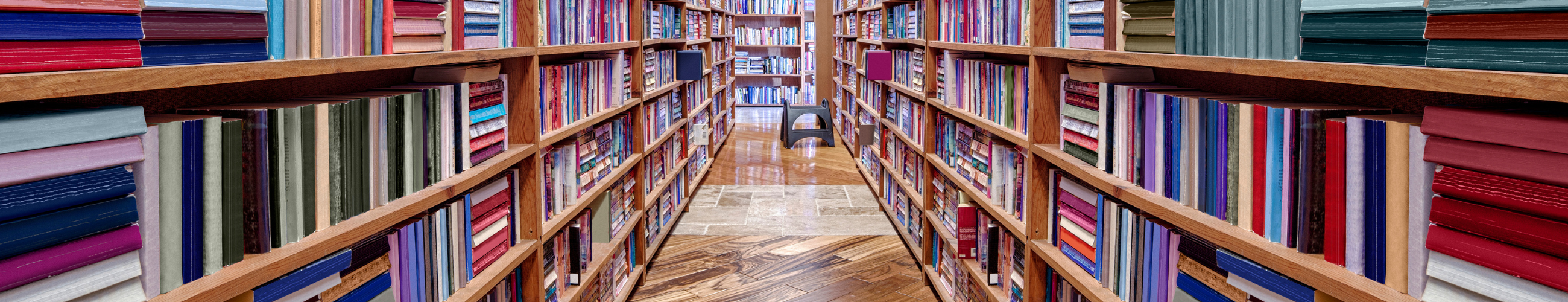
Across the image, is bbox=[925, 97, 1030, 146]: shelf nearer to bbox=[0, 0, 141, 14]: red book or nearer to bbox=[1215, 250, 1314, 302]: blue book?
bbox=[1215, 250, 1314, 302]: blue book

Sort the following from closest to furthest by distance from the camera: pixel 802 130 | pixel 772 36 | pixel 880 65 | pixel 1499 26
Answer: pixel 1499 26 → pixel 880 65 → pixel 802 130 → pixel 772 36

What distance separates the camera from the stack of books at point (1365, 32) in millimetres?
942

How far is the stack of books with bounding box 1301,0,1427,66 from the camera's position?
0.94 meters

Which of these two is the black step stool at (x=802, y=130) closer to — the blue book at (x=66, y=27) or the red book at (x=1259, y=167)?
the red book at (x=1259, y=167)

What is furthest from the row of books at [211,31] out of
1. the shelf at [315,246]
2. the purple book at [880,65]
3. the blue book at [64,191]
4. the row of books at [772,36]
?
the row of books at [772,36]

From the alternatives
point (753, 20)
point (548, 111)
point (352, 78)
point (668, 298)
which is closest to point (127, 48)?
point (352, 78)

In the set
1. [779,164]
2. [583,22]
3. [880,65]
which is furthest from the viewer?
[779,164]

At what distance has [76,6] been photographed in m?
0.90

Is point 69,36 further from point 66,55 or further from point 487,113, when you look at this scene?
point 487,113

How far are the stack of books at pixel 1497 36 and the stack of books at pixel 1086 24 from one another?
0.80 meters

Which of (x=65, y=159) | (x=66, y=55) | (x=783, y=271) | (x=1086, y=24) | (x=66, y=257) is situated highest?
(x=1086, y=24)

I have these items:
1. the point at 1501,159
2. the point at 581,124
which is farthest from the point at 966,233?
the point at 1501,159

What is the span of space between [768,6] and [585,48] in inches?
321

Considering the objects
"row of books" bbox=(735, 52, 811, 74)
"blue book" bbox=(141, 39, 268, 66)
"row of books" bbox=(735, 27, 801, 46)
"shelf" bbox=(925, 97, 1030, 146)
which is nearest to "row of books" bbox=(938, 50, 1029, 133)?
"shelf" bbox=(925, 97, 1030, 146)
